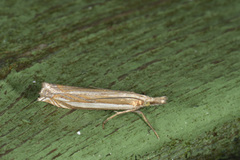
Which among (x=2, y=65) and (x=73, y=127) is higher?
→ (x=2, y=65)

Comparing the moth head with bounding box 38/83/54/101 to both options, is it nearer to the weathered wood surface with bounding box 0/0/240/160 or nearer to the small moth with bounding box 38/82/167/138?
the small moth with bounding box 38/82/167/138

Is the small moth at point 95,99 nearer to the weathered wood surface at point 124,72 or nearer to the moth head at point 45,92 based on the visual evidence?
the moth head at point 45,92

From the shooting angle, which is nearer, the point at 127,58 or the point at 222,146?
the point at 222,146

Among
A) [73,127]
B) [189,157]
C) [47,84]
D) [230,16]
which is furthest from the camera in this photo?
[230,16]

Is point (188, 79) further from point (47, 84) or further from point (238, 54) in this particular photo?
point (47, 84)

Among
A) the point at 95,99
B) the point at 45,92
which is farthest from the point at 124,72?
the point at 45,92

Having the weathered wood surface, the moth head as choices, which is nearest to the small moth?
the moth head

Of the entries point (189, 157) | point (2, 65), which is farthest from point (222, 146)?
point (2, 65)

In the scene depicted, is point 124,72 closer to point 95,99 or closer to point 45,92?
point 95,99
